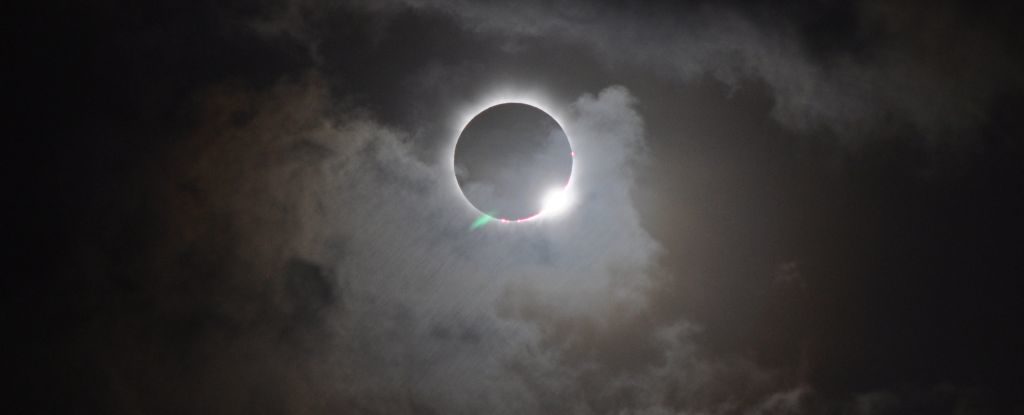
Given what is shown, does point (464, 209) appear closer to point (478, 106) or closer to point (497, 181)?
point (497, 181)

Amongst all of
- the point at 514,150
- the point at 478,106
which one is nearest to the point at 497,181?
the point at 514,150

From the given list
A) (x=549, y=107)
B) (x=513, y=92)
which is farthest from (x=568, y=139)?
(x=513, y=92)

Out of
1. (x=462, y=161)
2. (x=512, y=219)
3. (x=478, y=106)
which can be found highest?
(x=478, y=106)

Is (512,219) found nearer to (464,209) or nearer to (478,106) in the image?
(464,209)

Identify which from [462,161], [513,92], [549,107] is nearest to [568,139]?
[549,107]

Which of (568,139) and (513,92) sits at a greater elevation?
(513,92)

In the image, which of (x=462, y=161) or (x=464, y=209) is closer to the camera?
(x=462, y=161)

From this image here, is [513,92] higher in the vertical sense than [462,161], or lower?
higher

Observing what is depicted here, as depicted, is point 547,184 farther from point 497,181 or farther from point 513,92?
point 513,92
